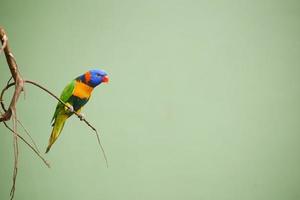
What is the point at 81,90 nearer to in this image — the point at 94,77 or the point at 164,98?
the point at 94,77

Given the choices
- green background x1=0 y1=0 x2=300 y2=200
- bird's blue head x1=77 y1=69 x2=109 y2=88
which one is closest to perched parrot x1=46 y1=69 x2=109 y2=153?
bird's blue head x1=77 y1=69 x2=109 y2=88

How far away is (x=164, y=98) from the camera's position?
158cm

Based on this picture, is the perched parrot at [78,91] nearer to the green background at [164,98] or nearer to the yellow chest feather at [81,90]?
the yellow chest feather at [81,90]

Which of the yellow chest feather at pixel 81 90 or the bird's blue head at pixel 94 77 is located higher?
the bird's blue head at pixel 94 77

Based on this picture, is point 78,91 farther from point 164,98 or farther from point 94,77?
point 164,98

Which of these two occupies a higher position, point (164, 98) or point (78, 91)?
point (78, 91)

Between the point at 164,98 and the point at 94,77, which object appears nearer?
the point at 94,77

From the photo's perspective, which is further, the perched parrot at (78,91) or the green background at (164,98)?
the green background at (164,98)

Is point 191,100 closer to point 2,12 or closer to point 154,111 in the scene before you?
point 154,111

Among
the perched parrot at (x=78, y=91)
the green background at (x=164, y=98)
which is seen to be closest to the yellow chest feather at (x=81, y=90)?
the perched parrot at (x=78, y=91)

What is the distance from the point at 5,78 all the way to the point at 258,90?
1.27 m

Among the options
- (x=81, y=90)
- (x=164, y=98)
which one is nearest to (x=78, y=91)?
(x=81, y=90)

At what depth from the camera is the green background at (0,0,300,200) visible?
1.44m

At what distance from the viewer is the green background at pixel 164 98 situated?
1.44 m
